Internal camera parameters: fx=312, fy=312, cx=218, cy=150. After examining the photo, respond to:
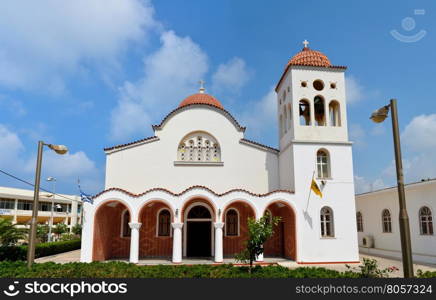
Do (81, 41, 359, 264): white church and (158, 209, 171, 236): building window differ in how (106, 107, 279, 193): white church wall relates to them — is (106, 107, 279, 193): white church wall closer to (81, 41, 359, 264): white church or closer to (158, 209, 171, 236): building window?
(81, 41, 359, 264): white church

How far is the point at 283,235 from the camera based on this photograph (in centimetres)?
1872

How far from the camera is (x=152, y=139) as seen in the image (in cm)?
1914

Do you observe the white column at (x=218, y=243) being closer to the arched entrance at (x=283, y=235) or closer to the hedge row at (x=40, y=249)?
the arched entrance at (x=283, y=235)

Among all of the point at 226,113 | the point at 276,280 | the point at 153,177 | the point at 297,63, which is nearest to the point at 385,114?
the point at 276,280

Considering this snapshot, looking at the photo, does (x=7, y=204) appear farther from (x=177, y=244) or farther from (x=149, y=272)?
(x=149, y=272)

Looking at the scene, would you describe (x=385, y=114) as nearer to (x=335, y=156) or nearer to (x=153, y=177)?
(x=335, y=156)

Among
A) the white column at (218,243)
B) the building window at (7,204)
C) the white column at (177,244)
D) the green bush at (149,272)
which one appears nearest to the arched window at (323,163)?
the white column at (218,243)

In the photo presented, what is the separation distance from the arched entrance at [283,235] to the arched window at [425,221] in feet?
23.9

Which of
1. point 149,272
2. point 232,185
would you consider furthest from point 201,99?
point 149,272

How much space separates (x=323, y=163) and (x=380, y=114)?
30.7 ft

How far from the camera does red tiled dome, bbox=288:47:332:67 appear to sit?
59.7 ft

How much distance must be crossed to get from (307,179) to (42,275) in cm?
1292

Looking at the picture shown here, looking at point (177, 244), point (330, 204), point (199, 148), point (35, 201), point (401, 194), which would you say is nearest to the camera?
point (401, 194)

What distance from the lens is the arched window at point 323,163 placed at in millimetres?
17484
